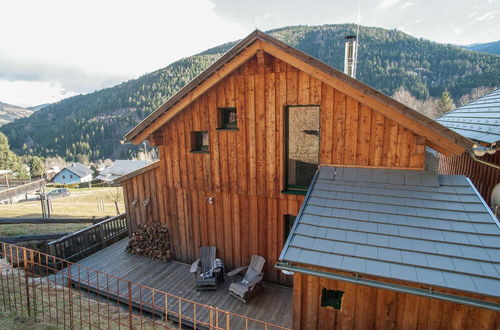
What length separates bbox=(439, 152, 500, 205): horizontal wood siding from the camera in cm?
682

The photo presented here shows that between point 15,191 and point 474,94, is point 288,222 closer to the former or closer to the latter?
point 15,191

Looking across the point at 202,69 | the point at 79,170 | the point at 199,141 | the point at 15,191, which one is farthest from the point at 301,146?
the point at 79,170

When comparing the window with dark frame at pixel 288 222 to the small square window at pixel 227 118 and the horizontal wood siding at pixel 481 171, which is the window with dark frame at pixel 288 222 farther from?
the horizontal wood siding at pixel 481 171

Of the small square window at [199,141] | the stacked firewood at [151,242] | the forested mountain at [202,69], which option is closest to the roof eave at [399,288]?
the small square window at [199,141]

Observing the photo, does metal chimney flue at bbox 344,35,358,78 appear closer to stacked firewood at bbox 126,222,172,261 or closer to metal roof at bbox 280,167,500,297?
metal roof at bbox 280,167,500,297

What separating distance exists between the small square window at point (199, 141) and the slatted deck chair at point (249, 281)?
3.69 meters

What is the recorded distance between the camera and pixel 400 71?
5631 centimetres

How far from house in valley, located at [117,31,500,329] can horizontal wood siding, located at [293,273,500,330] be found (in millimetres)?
19

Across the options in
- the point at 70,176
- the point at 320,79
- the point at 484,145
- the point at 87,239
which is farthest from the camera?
the point at 70,176

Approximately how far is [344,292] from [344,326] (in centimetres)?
62

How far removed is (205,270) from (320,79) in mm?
6452

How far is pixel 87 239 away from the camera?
10.1 metres

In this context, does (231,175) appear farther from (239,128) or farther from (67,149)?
(67,149)

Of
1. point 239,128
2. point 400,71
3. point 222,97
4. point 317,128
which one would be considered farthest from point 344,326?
point 400,71
